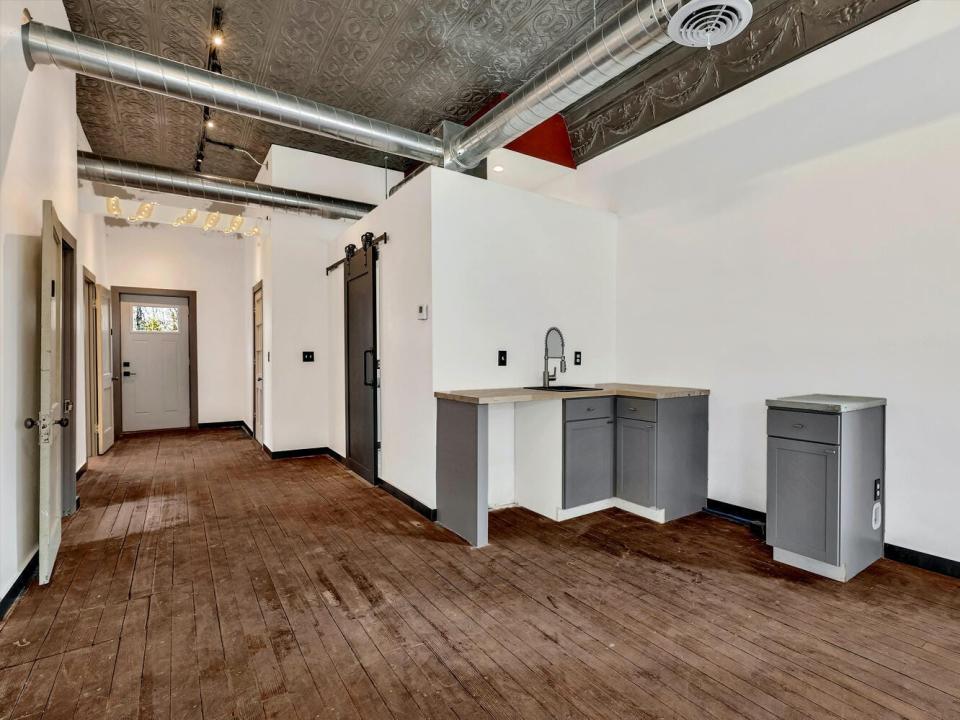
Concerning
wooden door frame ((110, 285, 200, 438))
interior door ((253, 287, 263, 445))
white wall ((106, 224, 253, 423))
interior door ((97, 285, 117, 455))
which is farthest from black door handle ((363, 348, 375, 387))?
wooden door frame ((110, 285, 200, 438))

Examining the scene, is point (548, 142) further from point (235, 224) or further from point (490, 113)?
point (235, 224)

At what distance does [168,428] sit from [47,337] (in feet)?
19.2

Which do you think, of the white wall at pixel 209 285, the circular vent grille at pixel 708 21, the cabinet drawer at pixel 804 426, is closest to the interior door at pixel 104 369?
the white wall at pixel 209 285

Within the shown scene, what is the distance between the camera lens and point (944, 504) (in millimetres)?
2672

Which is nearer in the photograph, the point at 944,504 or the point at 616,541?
the point at 944,504

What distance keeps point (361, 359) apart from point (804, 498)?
3581 millimetres

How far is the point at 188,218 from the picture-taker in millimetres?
5008

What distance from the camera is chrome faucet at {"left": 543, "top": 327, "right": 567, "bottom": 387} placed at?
13.1 ft

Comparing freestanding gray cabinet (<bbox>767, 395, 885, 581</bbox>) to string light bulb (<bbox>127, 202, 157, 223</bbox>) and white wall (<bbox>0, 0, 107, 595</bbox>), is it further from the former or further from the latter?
string light bulb (<bbox>127, 202, 157, 223</bbox>)

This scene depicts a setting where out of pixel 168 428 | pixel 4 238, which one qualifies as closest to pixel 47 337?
pixel 4 238

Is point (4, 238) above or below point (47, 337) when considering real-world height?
above

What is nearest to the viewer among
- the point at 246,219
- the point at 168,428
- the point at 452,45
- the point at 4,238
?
the point at 4,238

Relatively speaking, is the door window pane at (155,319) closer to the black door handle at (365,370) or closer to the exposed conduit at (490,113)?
the black door handle at (365,370)

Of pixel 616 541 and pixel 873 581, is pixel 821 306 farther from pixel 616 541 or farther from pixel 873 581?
pixel 616 541
